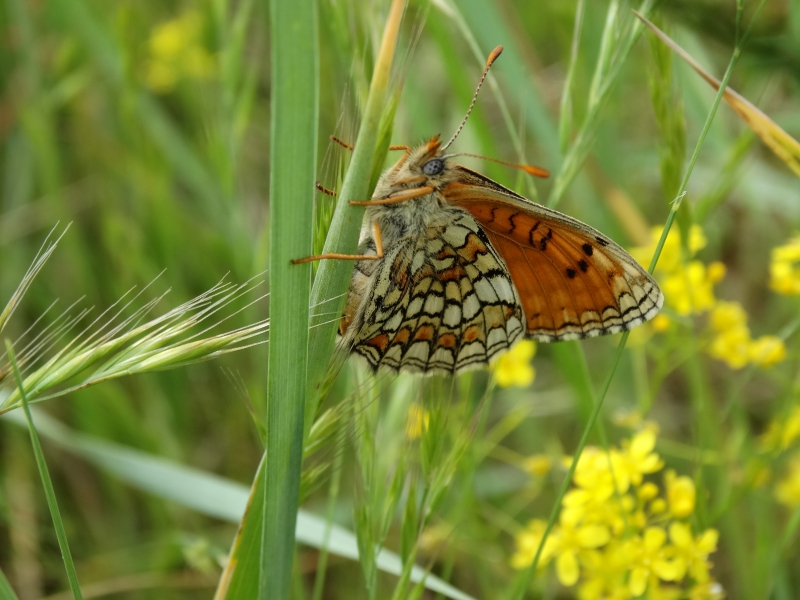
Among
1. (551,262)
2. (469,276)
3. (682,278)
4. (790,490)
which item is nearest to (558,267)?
(551,262)

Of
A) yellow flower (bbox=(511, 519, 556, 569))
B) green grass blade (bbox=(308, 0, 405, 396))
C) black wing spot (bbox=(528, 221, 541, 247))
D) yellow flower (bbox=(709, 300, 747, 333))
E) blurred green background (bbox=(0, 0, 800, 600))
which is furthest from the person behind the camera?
blurred green background (bbox=(0, 0, 800, 600))

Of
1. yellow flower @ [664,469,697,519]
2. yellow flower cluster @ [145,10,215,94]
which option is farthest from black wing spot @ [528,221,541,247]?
yellow flower cluster @ [145,10,215,94]

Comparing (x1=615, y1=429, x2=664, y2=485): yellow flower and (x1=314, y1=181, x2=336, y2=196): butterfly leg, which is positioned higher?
(x1=314, y1=181, x2=336, y2=196): butterfly leg

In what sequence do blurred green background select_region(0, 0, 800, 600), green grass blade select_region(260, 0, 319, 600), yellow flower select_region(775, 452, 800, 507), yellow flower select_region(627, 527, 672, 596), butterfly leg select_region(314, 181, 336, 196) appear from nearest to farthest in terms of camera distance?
1. green grass blade select_region(260, 0, 319, 600)
2. butterfly leg select_region(314, 181, 336, 196)
3. yellow flower select_region(627, 527, 672, 596)
4. yellow flower select_region(775, 452, 800, 507)
5. blurred green background select_region(0, 0, 800, 600)

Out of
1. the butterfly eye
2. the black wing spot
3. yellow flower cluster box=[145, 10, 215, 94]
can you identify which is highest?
yellow flower cluster box=[145, 10, 215, 94]

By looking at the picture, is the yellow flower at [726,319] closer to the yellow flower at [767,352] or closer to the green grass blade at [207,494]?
the yellow flower at [767,352]

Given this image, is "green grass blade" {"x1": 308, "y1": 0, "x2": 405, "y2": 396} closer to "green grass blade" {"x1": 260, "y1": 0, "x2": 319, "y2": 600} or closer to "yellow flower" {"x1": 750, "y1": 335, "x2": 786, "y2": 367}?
"green grass blade" {"x1": 260, "y1": 0, "x2": 319, "y2": 600}

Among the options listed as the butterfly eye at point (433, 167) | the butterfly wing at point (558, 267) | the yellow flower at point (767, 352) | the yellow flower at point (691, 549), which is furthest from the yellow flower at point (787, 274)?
the butterfly eye at point (433, 167)
